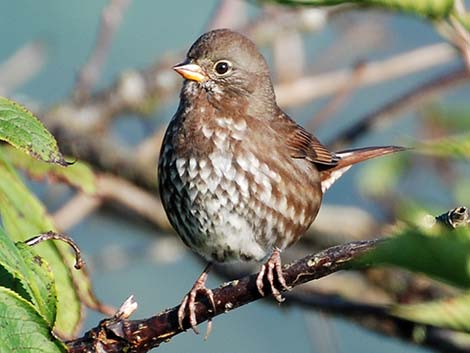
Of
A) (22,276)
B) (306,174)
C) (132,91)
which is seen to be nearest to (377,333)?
(306,174)

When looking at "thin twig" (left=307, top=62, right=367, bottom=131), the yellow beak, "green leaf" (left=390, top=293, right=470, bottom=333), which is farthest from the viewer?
"thin twig" (left=307, top=62, right=367, bottom=131)

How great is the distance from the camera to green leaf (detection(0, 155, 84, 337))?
7.20 feet

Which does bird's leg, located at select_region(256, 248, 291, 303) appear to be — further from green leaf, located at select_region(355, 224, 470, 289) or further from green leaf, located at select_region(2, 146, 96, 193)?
green leaf, located at select_region(355, 224, 470, 289)

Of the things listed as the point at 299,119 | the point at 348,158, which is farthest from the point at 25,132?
the point at 299,119

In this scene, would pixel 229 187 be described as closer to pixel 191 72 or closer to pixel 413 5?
pixel 191 72

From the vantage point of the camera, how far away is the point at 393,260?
40.1 inches

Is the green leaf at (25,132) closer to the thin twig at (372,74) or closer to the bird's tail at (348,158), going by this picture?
the bird's tail at (348,158)

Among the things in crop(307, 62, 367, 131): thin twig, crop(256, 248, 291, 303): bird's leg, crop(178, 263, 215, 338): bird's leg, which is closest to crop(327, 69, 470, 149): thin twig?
crop(307, 62, 367, 131): thin twig

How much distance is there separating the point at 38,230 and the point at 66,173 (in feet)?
2.10

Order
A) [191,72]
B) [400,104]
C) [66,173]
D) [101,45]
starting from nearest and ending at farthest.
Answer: [66,173], [191,72], [101,45], [400,104]

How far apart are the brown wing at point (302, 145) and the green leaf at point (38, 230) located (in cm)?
166

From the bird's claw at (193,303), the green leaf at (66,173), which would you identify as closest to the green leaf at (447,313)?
the bird's claw at (193,303)

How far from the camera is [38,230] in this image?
2.24 meters

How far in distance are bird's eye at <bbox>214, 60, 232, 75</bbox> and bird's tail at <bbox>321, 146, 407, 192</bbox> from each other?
569 mm
